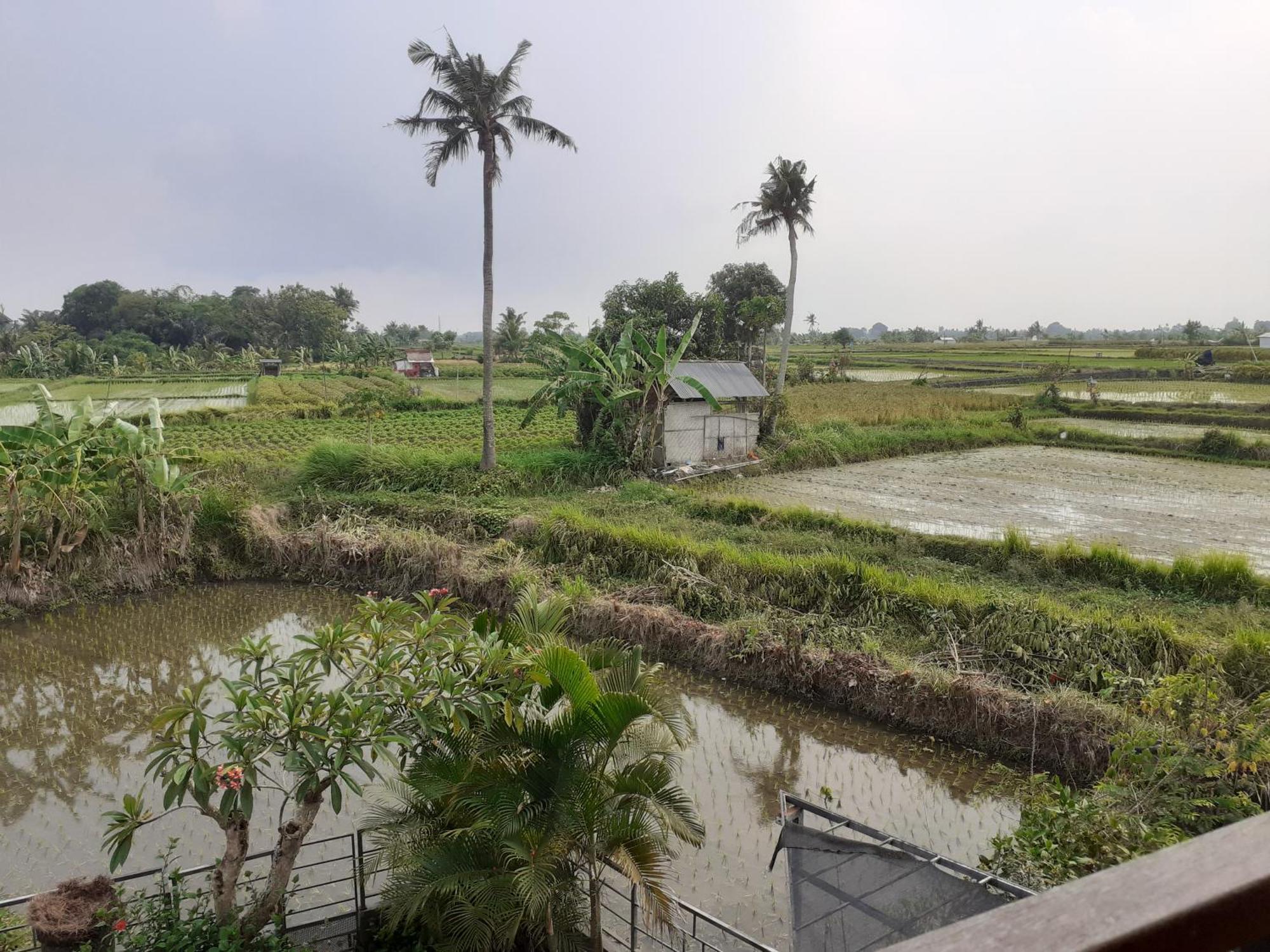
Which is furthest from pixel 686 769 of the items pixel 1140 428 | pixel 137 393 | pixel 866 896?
pixel 137 393

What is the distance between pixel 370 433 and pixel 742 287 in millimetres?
21115

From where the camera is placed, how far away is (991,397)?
29.1 metres

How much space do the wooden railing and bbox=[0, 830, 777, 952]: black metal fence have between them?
3936 millimetres

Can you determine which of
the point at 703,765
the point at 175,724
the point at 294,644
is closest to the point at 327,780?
the point at 175,724

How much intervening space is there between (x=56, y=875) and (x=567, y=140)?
14.4 m

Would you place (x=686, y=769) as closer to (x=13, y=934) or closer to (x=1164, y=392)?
(x=13, y=934)

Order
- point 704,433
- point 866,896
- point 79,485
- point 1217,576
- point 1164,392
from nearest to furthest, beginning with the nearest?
1. point 866,896
2. point 1217,576
3. point 79,485
4. point 704,433
5. point 1164,392

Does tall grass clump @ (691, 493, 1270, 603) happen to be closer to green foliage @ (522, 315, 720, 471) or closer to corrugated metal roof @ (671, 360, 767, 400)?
green foliage @ (522, 315, 720, 471)

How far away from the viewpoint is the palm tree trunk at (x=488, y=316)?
16.0 meters

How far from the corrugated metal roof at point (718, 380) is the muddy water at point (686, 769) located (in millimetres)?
9733

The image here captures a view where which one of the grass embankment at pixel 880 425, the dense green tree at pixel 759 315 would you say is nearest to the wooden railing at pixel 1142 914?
the grass embankment at pixel 880 425

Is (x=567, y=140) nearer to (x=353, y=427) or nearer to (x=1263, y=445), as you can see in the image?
(x=353, y=427)

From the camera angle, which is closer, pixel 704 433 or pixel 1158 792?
pixel 1158 792

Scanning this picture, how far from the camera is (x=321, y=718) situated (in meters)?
4.49
